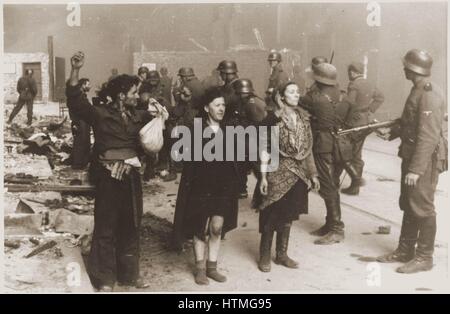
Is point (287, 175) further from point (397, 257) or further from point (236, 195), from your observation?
point (397, 257)

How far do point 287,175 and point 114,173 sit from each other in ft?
5.35

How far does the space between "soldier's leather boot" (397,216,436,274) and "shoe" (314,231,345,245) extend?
94 cm

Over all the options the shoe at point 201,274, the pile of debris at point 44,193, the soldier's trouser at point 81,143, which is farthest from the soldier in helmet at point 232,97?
the soldier's trouser at point 81,143

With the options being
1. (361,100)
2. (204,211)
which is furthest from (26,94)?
(204,211)

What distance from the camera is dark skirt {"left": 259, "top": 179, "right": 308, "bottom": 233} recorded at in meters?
5.19

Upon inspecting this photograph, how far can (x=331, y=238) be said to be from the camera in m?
6.10

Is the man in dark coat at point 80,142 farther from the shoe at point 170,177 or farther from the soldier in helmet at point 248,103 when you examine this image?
the soldier in helmet at point 248,103

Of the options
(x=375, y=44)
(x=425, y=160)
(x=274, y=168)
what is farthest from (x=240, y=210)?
(x=375, y=44)

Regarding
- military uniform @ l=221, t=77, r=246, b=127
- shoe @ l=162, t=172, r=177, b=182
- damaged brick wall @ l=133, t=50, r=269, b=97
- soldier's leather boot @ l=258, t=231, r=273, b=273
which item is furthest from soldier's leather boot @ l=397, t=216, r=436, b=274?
damaged brick wall @ l=133, t=50, r=269, b=97

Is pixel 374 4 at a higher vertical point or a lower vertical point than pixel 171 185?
higher

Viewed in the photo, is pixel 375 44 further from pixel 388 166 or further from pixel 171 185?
pixel 171 185

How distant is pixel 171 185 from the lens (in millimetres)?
8836

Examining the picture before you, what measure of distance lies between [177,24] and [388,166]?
41.7 ft

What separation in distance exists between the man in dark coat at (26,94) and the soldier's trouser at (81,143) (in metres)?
3.46
